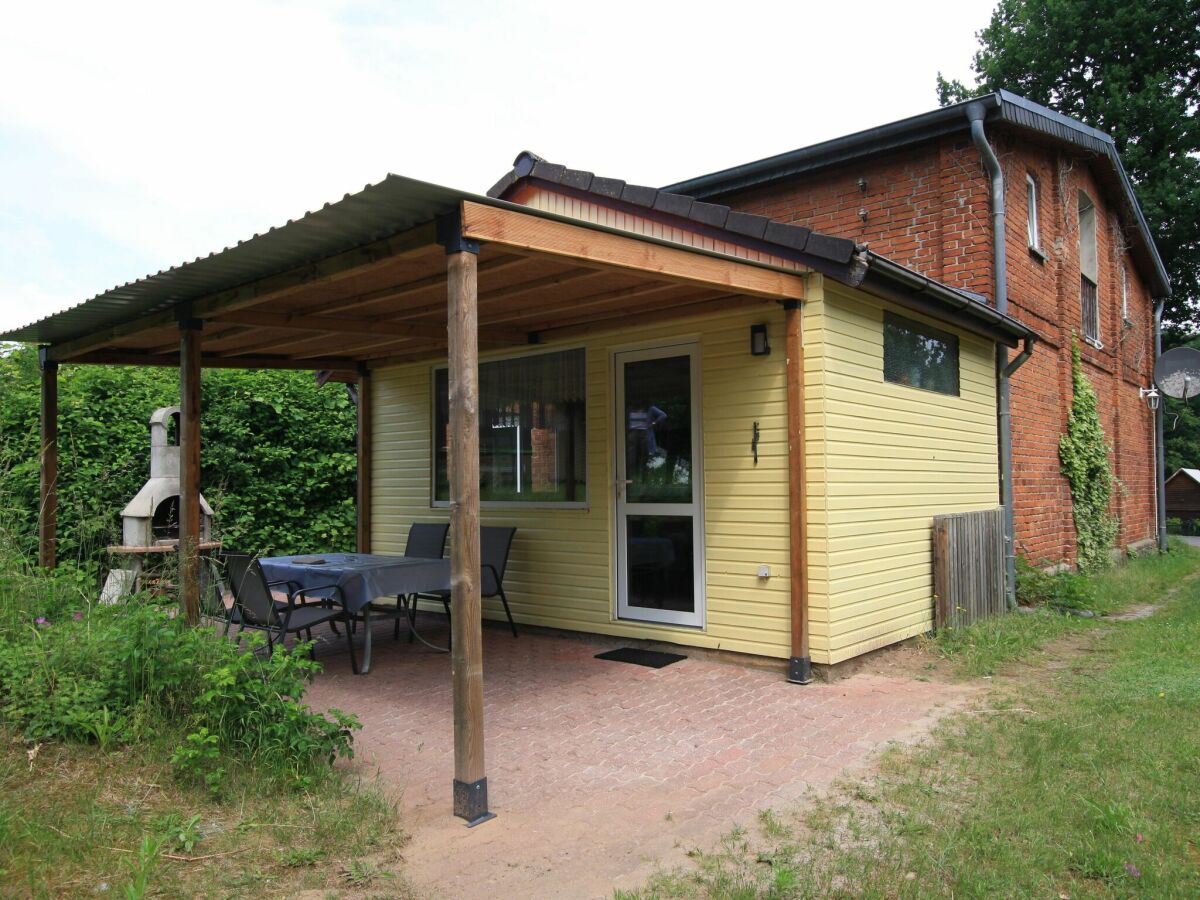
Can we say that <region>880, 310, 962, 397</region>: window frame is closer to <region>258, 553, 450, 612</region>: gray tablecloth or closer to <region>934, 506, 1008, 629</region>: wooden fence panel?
<region>934, 506, 1008, 629</region>: wooden fence panel

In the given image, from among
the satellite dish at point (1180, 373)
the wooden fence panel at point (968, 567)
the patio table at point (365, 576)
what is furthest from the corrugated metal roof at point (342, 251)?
the satellite dish at point (1180, 373)

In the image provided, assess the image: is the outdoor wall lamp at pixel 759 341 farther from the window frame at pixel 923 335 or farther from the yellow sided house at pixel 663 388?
the window frame at pixel 923 335

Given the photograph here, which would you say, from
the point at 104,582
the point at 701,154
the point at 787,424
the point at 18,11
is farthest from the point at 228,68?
the point at 701,154

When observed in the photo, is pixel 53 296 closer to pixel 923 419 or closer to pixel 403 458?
pixel 403 458

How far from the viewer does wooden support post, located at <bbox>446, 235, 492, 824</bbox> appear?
361 centimetres

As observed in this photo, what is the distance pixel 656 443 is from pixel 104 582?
3936 millimetres

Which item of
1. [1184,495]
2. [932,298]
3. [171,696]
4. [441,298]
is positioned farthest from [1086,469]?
[1184,495]

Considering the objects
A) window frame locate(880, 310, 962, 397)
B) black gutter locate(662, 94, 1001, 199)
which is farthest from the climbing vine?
black gutter locate(662, 94, 1001, 199)

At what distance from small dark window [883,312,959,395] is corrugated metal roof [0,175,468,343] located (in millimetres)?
4102

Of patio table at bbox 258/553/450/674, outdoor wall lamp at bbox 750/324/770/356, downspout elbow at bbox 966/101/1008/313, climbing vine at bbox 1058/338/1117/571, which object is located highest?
downspout elbow at bbox 966/101/1008/313

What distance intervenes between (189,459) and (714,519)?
3.65 metres

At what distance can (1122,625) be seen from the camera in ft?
26.1

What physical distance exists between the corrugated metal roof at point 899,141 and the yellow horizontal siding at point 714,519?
14.0 feet

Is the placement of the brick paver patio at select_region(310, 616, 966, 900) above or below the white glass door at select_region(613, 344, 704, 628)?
below
